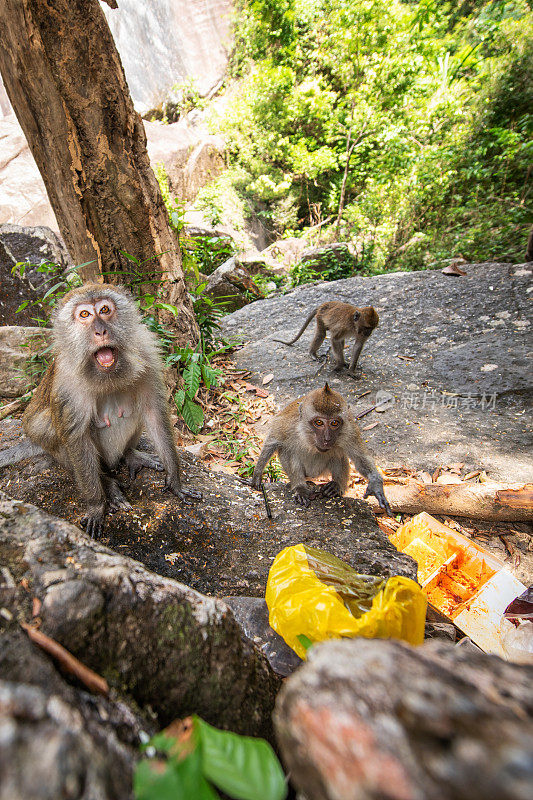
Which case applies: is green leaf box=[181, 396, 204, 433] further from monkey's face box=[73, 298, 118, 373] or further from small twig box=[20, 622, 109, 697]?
small twig box=[20, 622, 109, 697]

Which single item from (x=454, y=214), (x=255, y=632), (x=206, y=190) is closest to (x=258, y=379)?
(x=255, y=632)

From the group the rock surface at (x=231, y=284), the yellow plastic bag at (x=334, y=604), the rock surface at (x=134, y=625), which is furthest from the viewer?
the rock surface at (x=231, y=284)

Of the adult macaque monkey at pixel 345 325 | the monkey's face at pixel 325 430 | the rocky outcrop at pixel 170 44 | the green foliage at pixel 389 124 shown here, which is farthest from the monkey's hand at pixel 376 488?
the rocky outcrop at pixel 170 44

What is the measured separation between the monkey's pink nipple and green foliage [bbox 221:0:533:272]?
1000cm

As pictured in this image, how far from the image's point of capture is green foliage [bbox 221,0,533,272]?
1023 cm

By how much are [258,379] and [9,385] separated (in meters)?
3.39

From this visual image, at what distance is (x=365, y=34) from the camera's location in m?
12.2

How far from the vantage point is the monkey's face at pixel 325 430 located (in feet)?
9.78

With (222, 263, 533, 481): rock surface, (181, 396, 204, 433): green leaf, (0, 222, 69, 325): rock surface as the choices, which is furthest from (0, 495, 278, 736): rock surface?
(0, 222, 69, 325): rock surface

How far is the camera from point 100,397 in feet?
8.27

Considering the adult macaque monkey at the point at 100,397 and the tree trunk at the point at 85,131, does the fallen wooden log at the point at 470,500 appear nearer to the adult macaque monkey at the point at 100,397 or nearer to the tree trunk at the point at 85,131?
the adult macaque monkey at the point at 100,397

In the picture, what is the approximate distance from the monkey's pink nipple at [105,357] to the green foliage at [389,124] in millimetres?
9997

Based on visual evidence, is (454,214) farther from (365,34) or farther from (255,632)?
(255,632)

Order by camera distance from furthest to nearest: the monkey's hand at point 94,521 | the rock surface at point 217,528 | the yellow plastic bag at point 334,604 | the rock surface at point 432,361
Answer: the rock surface at point 432,361 → the monkey's hand at point 94,521 → the rock surface at point 217,528 → the yellow plastic bag at point 334,604
